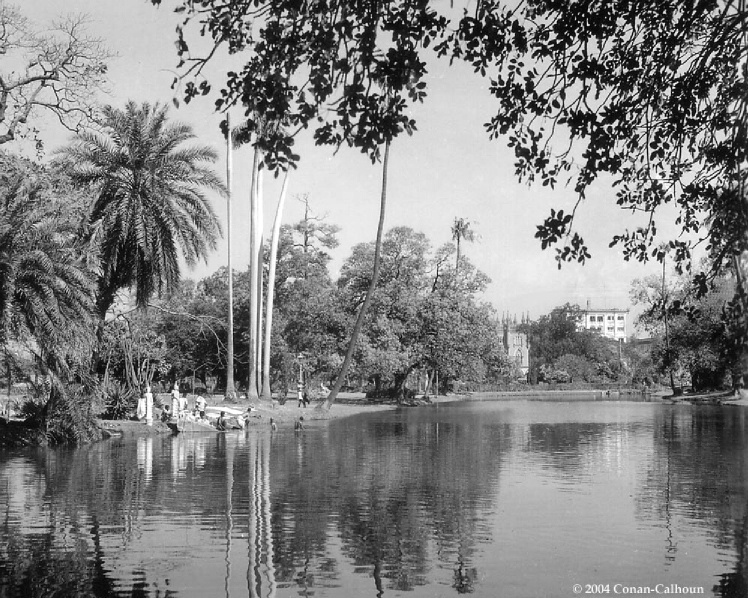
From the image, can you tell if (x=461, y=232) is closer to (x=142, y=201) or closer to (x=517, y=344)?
(x=142, y=201)

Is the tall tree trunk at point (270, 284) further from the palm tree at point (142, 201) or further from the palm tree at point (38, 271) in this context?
the palm tree at point (38, 271)

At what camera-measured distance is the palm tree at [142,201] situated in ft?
86.1

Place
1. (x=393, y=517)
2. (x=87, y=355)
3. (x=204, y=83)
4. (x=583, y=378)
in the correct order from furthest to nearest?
(x=583, y=378)
(x=87, y=355)
(x=393, y=517)
(x=204, y=83)

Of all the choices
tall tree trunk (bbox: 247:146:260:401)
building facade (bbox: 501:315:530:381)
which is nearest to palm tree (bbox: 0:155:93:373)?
tall tree trunk (bbox: 247:146:260:401)

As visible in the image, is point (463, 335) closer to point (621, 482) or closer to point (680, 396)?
point (680, 396)

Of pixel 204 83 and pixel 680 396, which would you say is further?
pixel 680 396

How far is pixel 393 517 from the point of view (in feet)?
38.2

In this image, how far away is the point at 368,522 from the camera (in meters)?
11.2

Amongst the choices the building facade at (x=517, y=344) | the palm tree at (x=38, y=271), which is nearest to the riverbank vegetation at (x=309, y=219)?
the palm tree at (x=38, y=271)

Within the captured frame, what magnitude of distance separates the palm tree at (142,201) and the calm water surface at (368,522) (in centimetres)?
725

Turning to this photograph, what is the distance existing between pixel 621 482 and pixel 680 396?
62036 millimetres

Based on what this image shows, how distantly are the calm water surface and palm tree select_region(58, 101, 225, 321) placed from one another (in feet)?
23.8

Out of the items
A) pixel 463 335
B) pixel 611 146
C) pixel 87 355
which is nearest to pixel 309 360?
pixel 463 335

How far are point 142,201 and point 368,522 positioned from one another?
1808 cm
